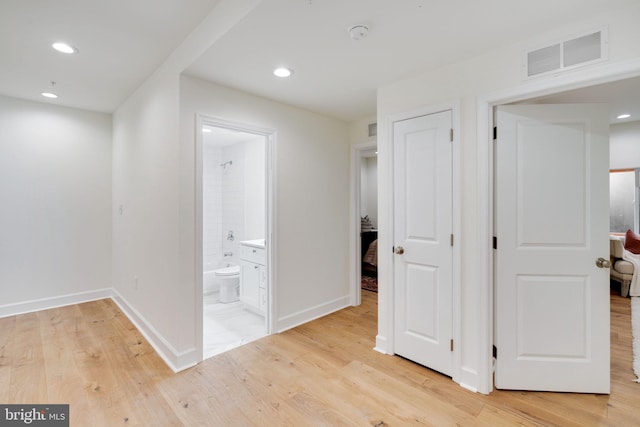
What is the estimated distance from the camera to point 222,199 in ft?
18.2

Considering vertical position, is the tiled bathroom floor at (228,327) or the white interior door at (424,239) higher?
the white interior door at (424,239)

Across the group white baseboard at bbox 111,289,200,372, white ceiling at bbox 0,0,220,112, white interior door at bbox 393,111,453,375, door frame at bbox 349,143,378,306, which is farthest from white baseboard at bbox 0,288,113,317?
white interior door at bbox 393,111,453,375

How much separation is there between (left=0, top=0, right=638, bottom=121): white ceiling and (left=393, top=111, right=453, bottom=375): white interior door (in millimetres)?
559

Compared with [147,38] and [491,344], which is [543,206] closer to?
[491,344]

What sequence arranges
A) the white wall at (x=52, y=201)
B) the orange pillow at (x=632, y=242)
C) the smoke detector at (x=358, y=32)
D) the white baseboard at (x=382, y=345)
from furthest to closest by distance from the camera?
1. the orange pillow at (x=632, y=242)
2. the white wall at (x=52, y=201)
3. the white baseboard at (x=382, y=345)
4. the smoke detector at (x=358, y=32)

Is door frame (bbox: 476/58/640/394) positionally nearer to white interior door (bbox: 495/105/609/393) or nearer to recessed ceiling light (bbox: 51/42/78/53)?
white interior door (bbox: 495/105/609/393)

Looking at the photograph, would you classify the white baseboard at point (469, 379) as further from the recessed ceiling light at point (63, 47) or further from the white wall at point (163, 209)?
the recessed ceiling light at point (63, 47)

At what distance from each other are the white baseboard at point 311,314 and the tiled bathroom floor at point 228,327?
0.74 feet

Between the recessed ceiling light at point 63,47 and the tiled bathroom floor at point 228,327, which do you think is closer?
the recessed ceiling light at point 63,47

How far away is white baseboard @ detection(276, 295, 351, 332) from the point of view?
321 cm

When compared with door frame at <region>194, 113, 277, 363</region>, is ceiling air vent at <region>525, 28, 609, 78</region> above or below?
above

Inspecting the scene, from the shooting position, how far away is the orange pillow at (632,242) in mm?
4567

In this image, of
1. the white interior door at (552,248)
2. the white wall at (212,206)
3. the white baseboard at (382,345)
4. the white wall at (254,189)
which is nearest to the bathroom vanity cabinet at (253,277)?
the white wall at (254,189)

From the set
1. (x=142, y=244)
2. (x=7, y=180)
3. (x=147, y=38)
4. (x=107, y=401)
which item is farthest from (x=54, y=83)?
(x=107, y=401)
